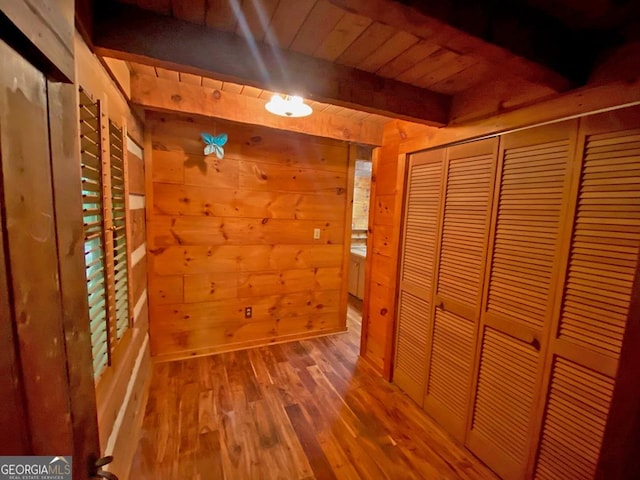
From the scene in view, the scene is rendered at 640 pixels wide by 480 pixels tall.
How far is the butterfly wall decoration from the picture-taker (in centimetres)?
241

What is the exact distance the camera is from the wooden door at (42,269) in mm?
466

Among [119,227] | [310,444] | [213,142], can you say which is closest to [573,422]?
[310,444]

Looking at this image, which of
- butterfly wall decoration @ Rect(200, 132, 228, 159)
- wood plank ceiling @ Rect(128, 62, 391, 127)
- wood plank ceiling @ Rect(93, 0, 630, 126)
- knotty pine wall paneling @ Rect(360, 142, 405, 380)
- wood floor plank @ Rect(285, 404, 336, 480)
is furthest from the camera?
butterfly wall decoration @ Rect(200, 132, 228, 159)

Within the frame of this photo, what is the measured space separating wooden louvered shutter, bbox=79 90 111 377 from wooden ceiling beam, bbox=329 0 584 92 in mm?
1002

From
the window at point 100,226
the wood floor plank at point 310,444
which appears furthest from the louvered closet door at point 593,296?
the window at point 100,226

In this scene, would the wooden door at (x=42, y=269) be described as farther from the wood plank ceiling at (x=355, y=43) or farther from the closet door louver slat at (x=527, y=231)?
the closet door louver slat at (x=527, y=231)

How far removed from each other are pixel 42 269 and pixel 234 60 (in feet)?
3.74

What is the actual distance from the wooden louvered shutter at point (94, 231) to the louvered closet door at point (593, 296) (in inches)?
77.2

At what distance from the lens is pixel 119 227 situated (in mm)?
1487

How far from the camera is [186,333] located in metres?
2.61

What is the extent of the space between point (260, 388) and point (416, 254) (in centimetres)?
161

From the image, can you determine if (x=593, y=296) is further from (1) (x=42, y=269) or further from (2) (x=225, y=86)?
(2) (x=225, y=86)

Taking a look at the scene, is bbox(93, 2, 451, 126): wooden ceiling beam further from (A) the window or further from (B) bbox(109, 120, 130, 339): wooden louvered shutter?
(B) bbox(109, 120, 130, 339): wooden louvered shutter

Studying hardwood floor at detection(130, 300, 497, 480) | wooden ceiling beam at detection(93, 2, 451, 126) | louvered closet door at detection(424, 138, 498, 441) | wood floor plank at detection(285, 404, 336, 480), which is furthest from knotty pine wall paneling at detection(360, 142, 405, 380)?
wood floor plank at detection(285, 404, 336, 480)
